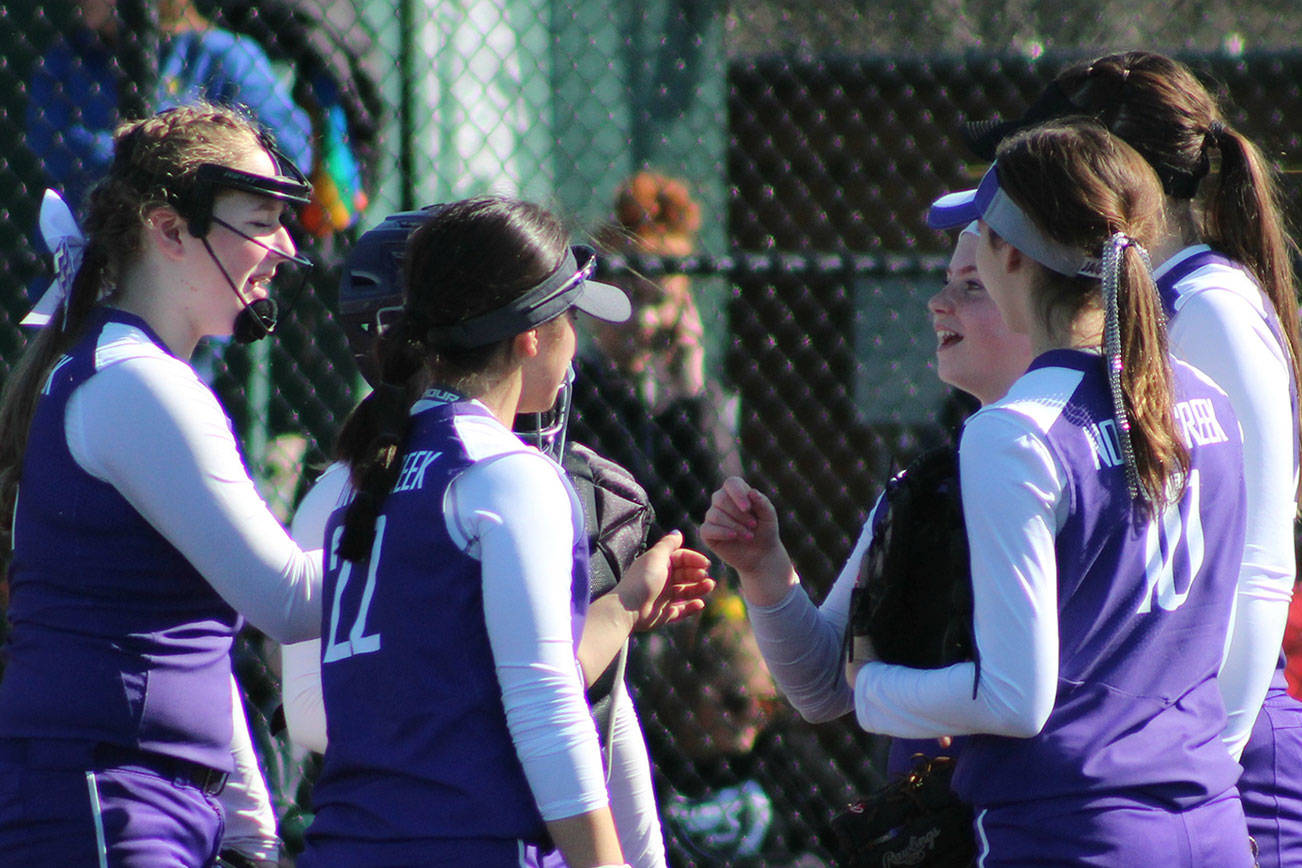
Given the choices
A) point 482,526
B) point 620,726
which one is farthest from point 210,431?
point 620,726

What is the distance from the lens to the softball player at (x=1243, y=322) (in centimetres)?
195

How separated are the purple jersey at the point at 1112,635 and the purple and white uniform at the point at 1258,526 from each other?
9.1 inches

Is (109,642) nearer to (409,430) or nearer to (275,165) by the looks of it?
(409,430)

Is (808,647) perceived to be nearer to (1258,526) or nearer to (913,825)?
(913,825)

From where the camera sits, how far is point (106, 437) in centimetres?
191

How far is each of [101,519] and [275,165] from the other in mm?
684

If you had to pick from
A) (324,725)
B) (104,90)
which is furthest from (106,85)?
(324,725)

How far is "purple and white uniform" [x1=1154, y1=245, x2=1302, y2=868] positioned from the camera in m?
1.94

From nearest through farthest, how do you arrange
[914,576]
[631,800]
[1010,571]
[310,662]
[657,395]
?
[1010,571]
[914,576]
[310,662]
[631,800]
[657,395]

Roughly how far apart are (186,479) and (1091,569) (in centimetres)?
115

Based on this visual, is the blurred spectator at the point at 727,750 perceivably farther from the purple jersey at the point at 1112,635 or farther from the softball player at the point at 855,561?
the purple jersey at the point at 1112,635

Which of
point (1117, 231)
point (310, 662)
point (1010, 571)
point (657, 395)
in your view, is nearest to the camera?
point (1010, 571)

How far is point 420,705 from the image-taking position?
167 centimetres

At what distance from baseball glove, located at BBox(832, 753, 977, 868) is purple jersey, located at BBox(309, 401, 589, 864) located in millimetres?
433
